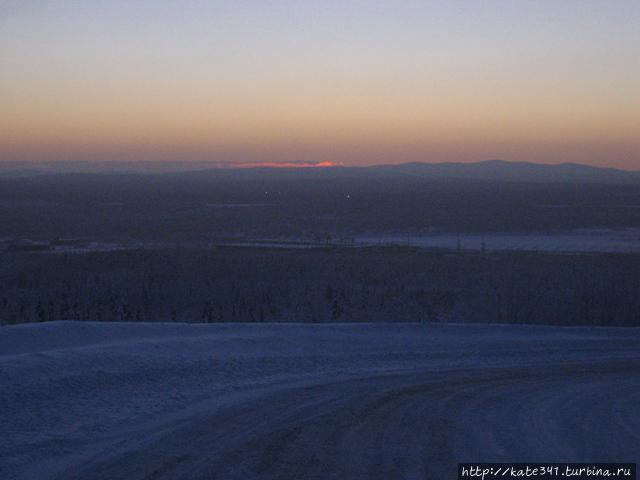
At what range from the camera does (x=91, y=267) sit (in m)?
33.0

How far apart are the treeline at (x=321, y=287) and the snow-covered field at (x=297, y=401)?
781 centimetres

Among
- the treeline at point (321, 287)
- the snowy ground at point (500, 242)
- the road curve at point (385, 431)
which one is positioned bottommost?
the snowy ground at point (500, 242)

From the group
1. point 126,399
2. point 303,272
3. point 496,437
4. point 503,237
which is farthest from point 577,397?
point 503,237

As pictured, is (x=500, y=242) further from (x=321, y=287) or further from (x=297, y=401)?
(x=297, y=401)

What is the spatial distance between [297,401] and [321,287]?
17920 mm

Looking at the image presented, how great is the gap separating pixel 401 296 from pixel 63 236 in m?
29.0

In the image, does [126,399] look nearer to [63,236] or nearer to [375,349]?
[375,349]

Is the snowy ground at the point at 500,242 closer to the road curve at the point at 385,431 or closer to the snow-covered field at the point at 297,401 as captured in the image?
the snow-covered field at the point at 297,401

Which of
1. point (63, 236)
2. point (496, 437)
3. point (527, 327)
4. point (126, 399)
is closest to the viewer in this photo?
point (496, 437)

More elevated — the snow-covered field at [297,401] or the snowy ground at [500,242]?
the snow-covered field at [297,401]

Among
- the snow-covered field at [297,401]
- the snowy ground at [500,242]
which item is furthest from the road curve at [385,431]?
the snowy ground at [500,242]

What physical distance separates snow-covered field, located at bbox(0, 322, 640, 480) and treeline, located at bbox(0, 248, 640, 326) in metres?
7.81

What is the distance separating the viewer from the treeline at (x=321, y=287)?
23.3m

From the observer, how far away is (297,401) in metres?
9.91
